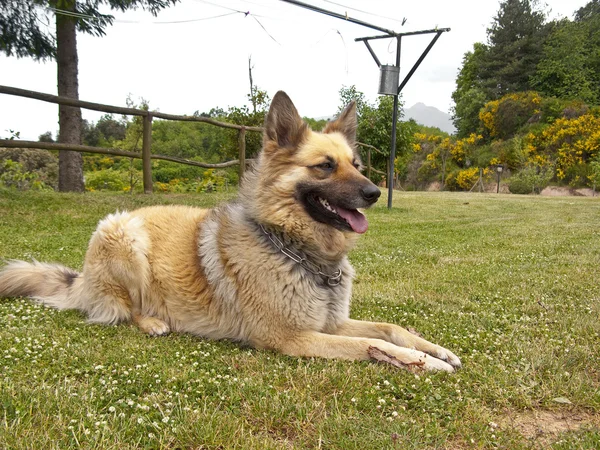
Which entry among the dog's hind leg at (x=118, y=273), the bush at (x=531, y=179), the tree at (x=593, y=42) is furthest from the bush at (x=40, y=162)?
the tree at (x=593, y=42)

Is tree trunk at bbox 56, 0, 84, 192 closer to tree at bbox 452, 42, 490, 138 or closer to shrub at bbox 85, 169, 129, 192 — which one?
shrub at bbox 85, 169, 129, 192

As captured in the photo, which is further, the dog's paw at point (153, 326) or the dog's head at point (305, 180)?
the dog's paw at point (153, 326)

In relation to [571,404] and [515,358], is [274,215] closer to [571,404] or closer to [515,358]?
[515,358]

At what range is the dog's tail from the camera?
4.24 m

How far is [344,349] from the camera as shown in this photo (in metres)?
3.04

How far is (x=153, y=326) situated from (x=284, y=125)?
6.77 feet

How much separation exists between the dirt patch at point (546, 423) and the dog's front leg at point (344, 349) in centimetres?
61

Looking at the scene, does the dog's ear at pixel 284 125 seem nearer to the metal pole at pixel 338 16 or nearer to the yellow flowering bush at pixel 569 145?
the metal pole at pixel 338 16

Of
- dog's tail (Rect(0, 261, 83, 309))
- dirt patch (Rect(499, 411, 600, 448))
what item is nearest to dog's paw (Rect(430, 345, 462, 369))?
dirt patch (Rect(499, 411, 600, 448))

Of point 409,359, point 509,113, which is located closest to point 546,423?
point 409,359

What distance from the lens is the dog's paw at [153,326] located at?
362cm

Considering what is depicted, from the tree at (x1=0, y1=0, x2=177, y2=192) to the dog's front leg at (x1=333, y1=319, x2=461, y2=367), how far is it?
11.1 metres

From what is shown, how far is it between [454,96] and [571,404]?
6086cm

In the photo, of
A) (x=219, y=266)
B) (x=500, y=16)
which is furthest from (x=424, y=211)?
(x=500, y=16)
